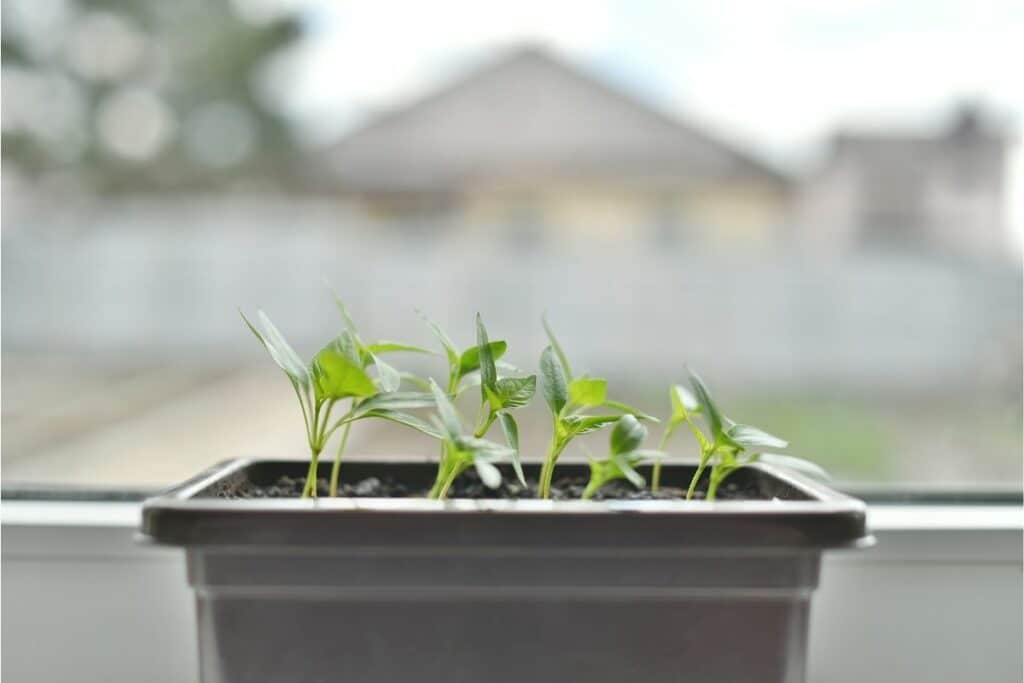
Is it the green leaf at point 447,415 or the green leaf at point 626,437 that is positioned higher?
the green leaf at point 447,415

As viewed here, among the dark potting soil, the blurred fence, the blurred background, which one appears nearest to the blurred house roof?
the blurred background

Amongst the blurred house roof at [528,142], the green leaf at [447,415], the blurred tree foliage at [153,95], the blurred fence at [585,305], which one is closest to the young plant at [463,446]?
the green leaf at [447,415]

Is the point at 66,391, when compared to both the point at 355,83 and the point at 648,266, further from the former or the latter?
the point at 355,83

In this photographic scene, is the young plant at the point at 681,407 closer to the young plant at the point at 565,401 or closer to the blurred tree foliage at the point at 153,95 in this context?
the young plant at the point at 565,401

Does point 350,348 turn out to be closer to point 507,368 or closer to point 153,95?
point 507,368

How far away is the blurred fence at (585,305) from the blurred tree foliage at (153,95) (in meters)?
0.66

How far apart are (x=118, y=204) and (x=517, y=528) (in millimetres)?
6158

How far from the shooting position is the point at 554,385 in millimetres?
387

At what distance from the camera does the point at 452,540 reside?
322 mm

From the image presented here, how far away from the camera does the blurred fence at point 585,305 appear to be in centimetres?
200

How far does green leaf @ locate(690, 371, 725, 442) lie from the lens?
378mm

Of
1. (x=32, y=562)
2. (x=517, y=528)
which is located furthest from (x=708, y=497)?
(x=32, y=562)

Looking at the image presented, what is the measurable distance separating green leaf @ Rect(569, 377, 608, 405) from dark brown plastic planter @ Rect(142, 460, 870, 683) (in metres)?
0.07

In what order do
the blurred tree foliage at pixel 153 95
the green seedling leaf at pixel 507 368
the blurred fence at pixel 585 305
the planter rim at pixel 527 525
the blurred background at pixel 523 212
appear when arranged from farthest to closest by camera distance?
the blurred tree foliage at pixel 153 95
the blurred fence at pixel 585 305
the blurred background at pixel 523 212
the green seedling leaf at pixel 507 368
the planter rim at pixel 527 525
